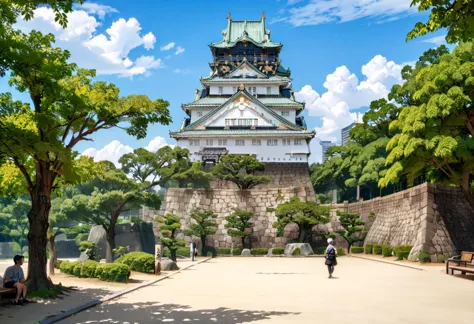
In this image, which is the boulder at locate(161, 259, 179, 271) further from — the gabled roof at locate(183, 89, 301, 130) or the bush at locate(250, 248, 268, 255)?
the gabled roof at locate(183, 89, 301, 130)

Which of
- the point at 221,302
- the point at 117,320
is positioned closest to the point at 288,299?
the point at 221,302

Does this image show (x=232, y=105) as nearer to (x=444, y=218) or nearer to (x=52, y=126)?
(x=444, y=218)

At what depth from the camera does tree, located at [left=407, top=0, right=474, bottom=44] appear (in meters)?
9.36

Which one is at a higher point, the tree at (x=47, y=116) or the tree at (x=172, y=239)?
the tree at (x=47, y=116)

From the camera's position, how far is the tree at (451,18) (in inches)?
368

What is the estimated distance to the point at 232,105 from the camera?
185ft

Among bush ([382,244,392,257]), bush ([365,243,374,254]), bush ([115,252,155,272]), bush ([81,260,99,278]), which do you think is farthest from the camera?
bush ([365,243,374,254])

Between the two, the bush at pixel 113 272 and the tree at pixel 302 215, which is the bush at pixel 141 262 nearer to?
the bush at pixel 113 272

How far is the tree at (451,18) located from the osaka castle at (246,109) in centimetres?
4274

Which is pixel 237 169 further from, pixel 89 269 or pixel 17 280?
pixel 17 280

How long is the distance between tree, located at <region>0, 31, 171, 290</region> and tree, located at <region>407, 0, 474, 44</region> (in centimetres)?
781

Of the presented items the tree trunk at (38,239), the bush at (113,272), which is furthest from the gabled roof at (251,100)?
the tree trunk at (38,239)

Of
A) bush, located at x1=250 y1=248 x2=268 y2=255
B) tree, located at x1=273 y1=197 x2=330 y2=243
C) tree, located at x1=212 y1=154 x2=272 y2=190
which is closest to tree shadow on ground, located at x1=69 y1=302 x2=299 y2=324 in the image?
tree, located at x1=273 y1=197 x2=330 y2=243

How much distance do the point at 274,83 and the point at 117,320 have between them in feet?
177
